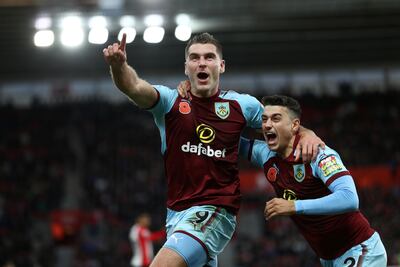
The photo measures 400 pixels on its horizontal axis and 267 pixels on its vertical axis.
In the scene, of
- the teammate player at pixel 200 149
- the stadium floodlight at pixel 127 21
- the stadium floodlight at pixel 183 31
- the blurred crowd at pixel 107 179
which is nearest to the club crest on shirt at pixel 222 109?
the teammate player at pixel 200 149

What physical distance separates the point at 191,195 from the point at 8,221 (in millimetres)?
18239

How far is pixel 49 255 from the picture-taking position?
67.2ft

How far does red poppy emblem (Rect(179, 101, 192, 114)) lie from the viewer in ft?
15.9

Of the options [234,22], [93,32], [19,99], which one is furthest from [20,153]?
[234,22]

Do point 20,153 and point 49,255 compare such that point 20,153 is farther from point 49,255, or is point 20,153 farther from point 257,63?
point 257,63

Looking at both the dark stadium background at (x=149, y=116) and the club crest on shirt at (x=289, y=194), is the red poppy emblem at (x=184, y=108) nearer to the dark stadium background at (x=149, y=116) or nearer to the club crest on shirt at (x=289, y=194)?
the club crest on shirt at (x=289, y=194)

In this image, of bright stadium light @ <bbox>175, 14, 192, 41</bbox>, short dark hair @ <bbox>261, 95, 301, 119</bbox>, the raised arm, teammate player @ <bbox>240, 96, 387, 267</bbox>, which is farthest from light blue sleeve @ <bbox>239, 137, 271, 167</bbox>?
bright stadium light @ <bbox>175, 14, 192, 41</bbox>

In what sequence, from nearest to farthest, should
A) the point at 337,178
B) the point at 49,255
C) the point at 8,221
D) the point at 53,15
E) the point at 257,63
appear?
the point at 337,178
the point at 53,15
the point at 49,255
the point at 8,221
the point at 257,63

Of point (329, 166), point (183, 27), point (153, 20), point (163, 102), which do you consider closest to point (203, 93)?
point (163, 102)

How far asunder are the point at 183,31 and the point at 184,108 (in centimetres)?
1512

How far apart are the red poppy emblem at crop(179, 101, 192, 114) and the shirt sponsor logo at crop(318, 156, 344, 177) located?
97 centimetres

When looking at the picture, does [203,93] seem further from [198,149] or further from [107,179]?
[107,179]

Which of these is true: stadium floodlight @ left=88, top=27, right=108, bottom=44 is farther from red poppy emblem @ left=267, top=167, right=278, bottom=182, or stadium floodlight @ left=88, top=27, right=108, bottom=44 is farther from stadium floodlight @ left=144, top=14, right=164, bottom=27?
red poppy emblem @ left=267, top=167, right=278, bottom=182

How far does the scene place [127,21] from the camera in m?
18.8
